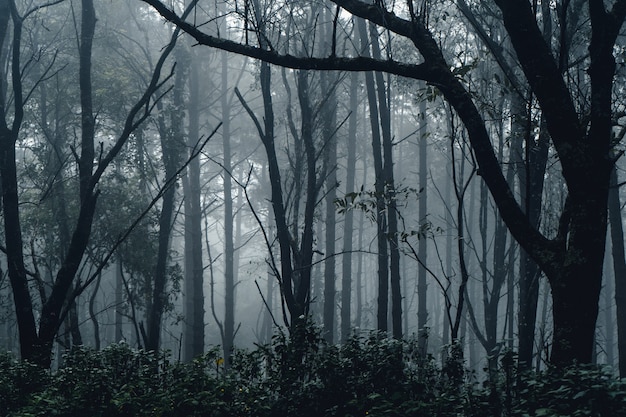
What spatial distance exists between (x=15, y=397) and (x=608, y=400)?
4.98 metres

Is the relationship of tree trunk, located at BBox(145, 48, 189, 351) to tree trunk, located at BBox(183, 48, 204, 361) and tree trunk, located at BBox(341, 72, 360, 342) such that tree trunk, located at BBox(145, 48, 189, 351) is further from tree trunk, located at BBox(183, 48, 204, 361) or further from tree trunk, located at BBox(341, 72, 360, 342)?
tree trunk, located at BBox(341, 72, 360, 342)

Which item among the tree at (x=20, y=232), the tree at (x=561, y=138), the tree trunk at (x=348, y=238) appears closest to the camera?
the tree at (x=561, y=138)

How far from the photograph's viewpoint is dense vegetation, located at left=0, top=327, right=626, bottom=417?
468 centimetres

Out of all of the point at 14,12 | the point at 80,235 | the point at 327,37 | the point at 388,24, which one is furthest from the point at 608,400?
the point at 327,37

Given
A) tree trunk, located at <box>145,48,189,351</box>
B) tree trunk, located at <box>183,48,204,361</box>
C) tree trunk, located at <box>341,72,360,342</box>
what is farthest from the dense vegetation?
tree trunk, located at <box>341,72,360,342</box>

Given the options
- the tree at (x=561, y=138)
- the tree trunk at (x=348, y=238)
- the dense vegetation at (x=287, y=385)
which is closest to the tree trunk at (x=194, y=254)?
the tree trunk at (x=348, y=238)

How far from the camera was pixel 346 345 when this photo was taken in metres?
5.83

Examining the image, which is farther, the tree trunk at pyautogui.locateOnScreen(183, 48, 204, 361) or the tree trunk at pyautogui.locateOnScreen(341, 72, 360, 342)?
the tree trunk at pyautogui.locateOnScreen(341, 72, 360, 342)

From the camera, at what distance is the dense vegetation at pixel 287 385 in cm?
468

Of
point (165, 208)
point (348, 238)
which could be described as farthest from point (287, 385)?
point (348, 238)

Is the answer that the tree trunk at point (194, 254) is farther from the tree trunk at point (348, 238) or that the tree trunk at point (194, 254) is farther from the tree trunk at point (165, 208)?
the tree trunk at point (348, 238)

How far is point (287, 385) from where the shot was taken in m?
5.71

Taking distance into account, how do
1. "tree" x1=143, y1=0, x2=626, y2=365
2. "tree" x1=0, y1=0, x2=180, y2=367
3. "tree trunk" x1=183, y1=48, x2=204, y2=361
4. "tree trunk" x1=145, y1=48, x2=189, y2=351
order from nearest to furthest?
"tree" x1=143, y1=0, x2=626, y2=365 → "tree" x1=0, y1=0, x2=180, y2=367 → "tree trunk" x1=145, y1=48, x2=189, y2=351 → "tree trunk" x1=183, y1=48, x2=204, y2=361

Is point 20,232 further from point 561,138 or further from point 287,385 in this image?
point 561,138
